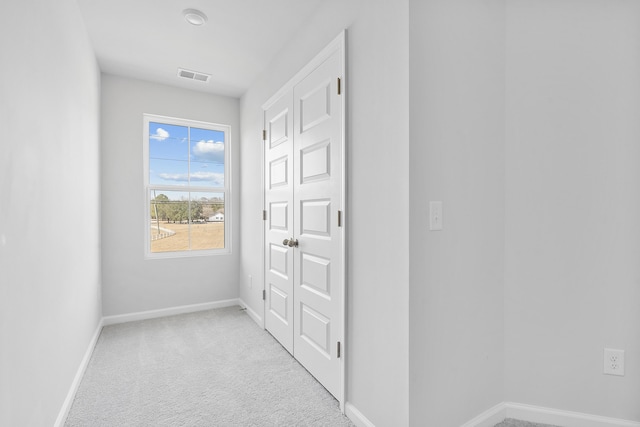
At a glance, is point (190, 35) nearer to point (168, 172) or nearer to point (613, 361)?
point (168, 172)

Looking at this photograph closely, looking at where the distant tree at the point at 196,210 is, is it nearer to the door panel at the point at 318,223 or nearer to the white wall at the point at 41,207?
the white wall at the point at 41,207

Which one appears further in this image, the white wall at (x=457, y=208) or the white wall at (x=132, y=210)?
the white wall at (x=132, y=210)

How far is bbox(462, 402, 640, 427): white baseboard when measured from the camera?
1626 mm

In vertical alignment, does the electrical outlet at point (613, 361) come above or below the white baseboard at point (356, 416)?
above

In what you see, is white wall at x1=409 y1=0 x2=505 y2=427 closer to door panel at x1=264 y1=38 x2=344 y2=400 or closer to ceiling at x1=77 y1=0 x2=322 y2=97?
door panel at x1=264 y1=38 x2=344 y2=400

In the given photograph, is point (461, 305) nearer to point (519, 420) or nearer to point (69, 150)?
point (519, 420)

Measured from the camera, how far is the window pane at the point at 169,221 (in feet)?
11.6

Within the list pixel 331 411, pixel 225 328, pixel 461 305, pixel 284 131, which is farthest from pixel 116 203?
pixel 461 305

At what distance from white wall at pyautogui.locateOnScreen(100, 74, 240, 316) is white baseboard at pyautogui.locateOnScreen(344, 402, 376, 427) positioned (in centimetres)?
245

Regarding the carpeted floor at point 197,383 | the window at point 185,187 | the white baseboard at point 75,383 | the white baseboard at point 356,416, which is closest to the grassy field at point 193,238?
the window at point 185,187

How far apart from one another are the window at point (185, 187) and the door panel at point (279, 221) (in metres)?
1.09

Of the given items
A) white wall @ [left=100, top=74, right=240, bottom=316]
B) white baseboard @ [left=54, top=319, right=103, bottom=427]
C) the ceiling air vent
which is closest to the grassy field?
white wall @ [left=100, top=74, right=240, bottom=316]

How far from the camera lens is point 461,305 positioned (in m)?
1.59

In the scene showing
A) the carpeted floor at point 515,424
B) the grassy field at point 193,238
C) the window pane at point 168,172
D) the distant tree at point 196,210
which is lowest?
the carpeted floor at point 515,424
